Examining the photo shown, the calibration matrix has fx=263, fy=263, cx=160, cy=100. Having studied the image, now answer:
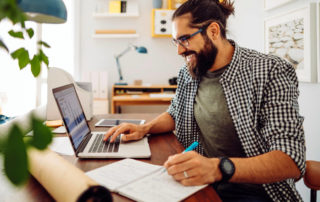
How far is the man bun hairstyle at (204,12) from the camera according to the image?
1261 mm

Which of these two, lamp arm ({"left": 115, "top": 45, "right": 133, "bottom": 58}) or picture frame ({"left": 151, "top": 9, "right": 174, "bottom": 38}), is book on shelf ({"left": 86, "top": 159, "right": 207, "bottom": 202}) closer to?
lamp arm ({"left": 115, "top": 45, "right": 133, "bottom": 58})

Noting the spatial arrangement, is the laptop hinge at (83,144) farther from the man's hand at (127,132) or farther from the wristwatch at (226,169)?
the wristwatch at (226,169)

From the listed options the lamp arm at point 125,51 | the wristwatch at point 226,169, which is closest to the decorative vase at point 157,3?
the lamp arm at point 125,51

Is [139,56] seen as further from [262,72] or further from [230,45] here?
[262,72]

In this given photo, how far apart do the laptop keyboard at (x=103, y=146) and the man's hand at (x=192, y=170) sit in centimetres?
33

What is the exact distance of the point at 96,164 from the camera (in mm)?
879

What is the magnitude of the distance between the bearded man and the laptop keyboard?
0.03 metres

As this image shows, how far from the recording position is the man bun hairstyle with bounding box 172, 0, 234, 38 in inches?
49.7

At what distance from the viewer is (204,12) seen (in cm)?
127

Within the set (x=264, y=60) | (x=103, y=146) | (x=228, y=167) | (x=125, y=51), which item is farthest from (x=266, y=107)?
(x=125, y=51)

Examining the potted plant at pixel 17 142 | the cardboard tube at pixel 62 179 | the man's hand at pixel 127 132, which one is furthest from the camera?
the man's hand at pixel 127 132

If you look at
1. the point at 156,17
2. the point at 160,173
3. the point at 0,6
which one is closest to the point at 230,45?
the point at 160,173

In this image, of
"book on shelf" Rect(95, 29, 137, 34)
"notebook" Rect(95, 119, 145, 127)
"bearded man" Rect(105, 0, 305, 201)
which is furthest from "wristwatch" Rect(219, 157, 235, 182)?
"book on shelf" Rect(95, 29, 137, 34)

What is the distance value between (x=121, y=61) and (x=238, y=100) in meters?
2.99
